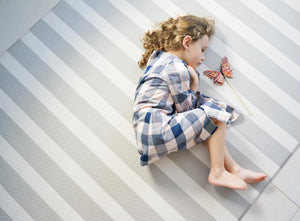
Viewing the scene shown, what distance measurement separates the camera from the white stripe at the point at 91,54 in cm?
119

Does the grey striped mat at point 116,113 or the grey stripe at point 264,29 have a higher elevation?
the grey stripe at point 264,29

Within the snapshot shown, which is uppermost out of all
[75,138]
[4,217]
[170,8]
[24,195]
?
[170,8]

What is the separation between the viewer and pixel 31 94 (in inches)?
47.5

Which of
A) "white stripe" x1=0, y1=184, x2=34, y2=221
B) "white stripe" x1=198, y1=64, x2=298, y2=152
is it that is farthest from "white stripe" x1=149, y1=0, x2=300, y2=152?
"white stripe" x1=0, y1=184, x2=34, y2=221

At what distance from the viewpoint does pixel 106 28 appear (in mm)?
1266

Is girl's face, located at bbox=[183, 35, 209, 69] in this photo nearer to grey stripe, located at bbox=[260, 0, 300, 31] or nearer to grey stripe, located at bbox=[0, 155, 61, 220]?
grey stripe, located at bbox=[260, 0, 300, 31]

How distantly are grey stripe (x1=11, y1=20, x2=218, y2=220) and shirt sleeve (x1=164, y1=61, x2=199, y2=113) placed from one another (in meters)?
0.25

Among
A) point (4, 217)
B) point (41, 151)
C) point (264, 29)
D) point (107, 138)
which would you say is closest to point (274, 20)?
point (264, 29)

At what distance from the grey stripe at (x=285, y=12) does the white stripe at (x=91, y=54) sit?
74cm

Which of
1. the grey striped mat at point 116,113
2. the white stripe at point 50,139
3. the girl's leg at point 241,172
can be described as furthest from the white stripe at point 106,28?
the girl's leg at point 241,172

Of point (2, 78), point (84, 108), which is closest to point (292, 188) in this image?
point (84, 108)

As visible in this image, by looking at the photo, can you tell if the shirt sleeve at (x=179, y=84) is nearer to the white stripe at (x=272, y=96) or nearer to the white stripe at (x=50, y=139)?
the white stripe at (x=272, y=96)

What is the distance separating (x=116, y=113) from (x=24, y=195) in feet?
1.65

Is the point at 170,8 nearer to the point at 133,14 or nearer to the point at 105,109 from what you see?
the point at 133,14
